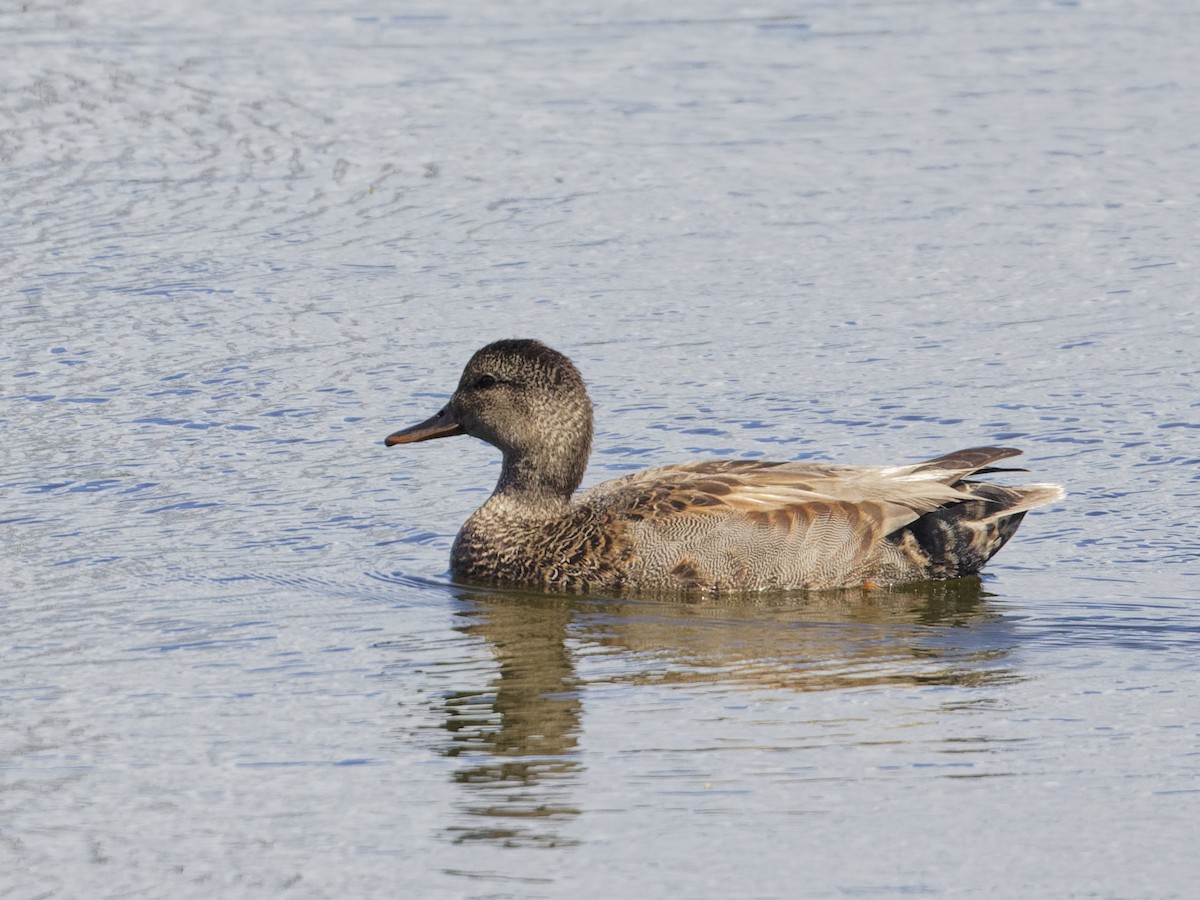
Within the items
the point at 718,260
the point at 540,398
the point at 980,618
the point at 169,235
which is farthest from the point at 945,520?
the point at 169,235

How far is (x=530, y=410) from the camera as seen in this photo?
10195 mm

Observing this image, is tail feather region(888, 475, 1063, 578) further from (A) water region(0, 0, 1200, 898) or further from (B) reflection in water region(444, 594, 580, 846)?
(B) reflection in water region(444, 594, 580, 846)

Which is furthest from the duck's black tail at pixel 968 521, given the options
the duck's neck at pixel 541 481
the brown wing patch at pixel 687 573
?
the duck's neck at pixel 541 481

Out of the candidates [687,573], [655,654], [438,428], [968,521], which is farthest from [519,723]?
[968,521]

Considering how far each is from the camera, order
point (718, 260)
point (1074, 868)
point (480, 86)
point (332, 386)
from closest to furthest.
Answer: point (1074, 868) < point (332, 386) < point (718, 260) < point (480, 86)

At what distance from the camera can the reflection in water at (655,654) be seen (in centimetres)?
736

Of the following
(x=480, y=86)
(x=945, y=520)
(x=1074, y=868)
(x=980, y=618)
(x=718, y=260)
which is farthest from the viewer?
(x=480, y=86)

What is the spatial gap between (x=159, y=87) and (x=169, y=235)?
3921mm

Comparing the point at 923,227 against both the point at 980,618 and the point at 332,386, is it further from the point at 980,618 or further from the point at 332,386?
the point at 980,618

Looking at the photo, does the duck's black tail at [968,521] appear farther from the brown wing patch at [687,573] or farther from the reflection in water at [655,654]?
the brown wing patch at [687,573]

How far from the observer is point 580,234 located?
15109mm

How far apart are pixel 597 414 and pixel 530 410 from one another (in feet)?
5.88

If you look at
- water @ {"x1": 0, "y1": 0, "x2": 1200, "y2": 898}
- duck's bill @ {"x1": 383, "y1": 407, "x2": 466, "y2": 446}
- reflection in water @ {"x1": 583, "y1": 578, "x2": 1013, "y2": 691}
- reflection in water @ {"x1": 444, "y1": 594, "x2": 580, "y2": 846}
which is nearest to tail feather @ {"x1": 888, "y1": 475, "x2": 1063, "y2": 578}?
reflection in water @ {"x1": 583, "y1": 578, "x2": 1013, "y2": 691}

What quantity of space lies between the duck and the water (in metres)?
0.23
